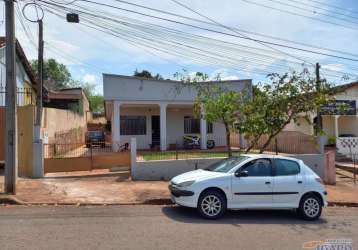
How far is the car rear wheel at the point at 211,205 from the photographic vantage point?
972 cm

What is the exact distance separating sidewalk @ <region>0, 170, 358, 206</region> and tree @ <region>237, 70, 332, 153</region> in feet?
9.84

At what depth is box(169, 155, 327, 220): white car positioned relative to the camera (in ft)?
32.1

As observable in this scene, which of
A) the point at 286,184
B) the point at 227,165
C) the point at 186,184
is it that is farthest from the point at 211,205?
the point at 286,184

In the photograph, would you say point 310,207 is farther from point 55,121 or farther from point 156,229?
point 55,121

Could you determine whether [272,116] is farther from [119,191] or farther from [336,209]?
[119,191]

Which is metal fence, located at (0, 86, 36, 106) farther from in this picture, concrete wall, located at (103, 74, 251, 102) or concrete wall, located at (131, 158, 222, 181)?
concrete wall, located at (131, 158, 222, 181)

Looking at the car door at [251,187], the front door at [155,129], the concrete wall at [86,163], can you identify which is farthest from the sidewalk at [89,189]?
the front door at [155,129]

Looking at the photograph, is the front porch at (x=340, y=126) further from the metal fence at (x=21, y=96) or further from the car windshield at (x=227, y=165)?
the metal fence at (x=21, y=96)

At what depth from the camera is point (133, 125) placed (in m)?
26.8

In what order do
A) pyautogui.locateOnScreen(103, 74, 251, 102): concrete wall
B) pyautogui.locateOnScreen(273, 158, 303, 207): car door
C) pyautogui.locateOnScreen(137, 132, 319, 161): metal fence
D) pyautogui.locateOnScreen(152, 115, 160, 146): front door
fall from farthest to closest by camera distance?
pyautogui.locateOnScreen(152, 115, 160, 146): front door < pyautogui.locateOnScreen(103, 74, 251, 102): concrete wall < pyautogui.locateOnScreen(137, 132, 319, 161): metal fence < pyautogui.locateOnScreen(273, 158, 303, 207): car door

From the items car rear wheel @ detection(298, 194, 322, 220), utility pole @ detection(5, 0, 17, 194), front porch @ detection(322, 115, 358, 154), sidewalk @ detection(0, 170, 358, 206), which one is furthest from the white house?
utility pole @ detection(5, 0, 17, 194)

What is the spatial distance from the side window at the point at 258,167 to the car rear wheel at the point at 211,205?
0.95 m

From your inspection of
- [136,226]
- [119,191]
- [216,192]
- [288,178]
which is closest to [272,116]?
[288,178]

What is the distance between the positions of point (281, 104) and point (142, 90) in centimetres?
1179
